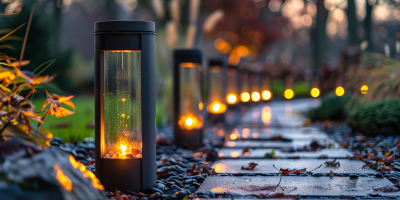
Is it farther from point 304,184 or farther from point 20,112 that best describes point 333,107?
point 20,112

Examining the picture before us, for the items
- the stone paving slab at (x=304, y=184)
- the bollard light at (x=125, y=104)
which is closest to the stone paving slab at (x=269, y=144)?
the stone paving slab at (x=304, y=184)

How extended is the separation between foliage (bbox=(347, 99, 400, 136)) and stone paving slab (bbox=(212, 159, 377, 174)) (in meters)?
1.36

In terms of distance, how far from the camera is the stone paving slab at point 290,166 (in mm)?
2697

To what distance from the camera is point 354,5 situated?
12070 millimetres

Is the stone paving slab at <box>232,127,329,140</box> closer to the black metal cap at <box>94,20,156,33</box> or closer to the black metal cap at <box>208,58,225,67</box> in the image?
the black metal cap at <box>208,58,225,67</box>

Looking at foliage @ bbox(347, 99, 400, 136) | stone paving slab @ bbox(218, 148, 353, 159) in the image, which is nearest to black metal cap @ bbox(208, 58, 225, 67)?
foliage @ bbox(347, 99, 400, 136)

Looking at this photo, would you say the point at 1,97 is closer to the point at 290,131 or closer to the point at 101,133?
Result: the point at 101,133

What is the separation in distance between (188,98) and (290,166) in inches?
62.4

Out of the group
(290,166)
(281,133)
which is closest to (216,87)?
(281,133)

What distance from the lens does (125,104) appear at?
223 cm

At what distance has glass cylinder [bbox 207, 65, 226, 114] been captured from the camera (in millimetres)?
6262

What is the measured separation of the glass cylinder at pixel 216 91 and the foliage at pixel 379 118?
2415mm

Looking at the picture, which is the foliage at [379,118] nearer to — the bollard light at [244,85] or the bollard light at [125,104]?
the bollard light at [125,104]

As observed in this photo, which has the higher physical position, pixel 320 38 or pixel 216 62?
pixel 320 38
